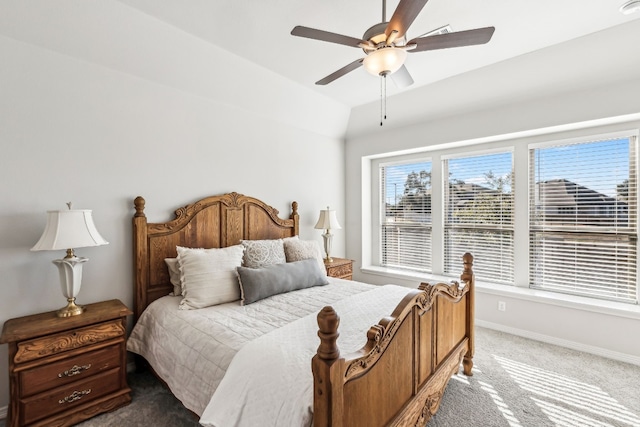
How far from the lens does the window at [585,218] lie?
9.85 ft

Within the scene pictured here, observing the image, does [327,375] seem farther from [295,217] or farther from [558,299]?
[558,299]

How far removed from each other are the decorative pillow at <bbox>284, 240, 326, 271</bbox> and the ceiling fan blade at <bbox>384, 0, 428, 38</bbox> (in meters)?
2.19

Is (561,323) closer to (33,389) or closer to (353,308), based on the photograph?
(353,308)

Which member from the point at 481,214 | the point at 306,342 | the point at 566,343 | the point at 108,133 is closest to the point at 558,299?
the point at 566,343

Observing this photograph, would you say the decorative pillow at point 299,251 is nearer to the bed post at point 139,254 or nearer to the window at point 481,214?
the bed post at point 139,254

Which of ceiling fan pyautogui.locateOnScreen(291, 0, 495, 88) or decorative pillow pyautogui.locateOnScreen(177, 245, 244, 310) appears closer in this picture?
ceiling fan pyautogui.locateOnScreen(291, 0, 495, 88)

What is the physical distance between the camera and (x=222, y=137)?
3.23 meters

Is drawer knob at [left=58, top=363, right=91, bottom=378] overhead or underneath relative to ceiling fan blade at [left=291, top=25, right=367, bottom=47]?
underneath

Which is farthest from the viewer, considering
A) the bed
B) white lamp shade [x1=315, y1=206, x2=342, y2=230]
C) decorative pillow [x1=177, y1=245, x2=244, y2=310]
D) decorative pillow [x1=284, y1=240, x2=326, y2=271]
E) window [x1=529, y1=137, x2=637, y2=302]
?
white lamp shade [x1=315, y1=206, x2=342, y2=230]

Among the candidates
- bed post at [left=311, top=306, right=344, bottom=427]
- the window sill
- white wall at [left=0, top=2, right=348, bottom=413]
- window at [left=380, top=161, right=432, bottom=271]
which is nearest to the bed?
bed post at [left=311, top=306, right=344, bottom=427]

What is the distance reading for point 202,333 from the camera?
6.31ft

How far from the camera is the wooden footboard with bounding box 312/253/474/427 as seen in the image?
112 cm

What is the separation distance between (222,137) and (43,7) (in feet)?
5.14

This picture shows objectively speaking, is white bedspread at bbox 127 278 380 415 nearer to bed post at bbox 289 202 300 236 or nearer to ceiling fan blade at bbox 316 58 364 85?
bed post at bbox 289 202 300 236
